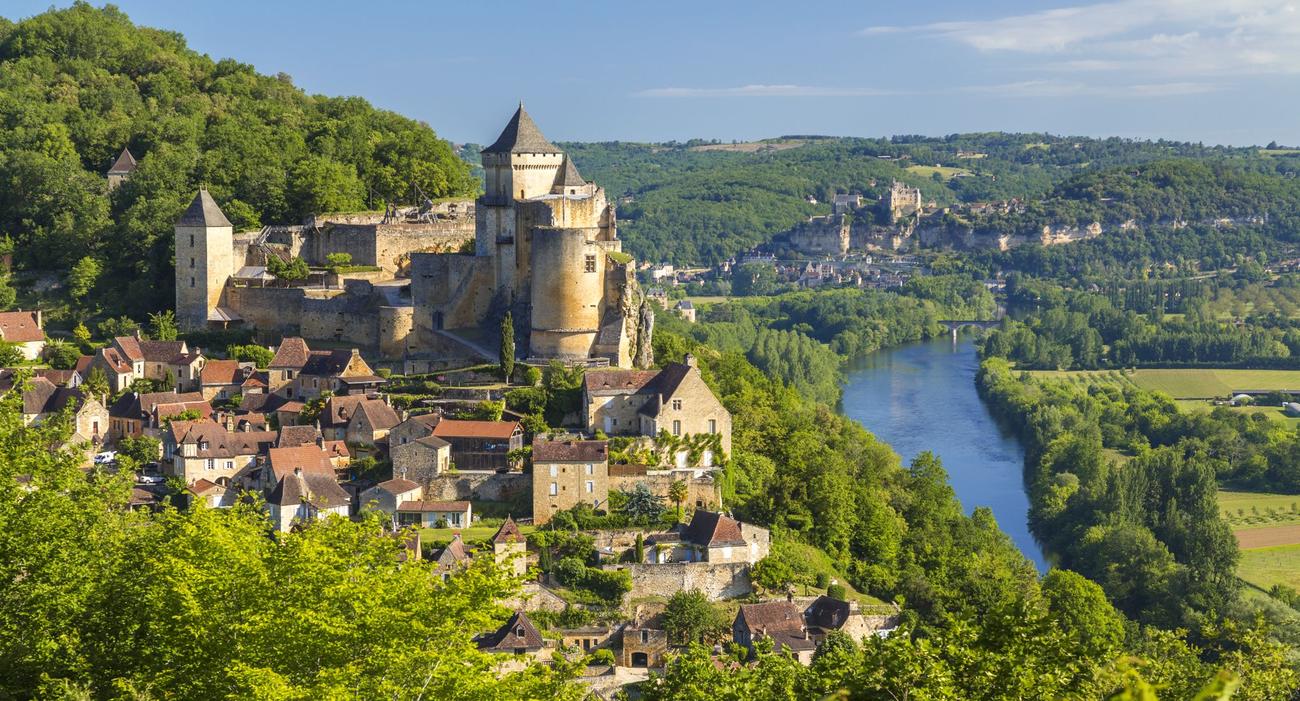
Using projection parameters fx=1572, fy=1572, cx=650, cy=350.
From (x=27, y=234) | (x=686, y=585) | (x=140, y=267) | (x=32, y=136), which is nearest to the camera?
(x=686, y=585)

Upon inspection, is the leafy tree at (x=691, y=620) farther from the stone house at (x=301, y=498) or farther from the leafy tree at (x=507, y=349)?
the leafy tree at (x=507, y=349)

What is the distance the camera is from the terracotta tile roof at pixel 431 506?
1282 inches

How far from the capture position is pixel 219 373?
38.7 metres

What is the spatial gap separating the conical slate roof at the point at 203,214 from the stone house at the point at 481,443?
11751 mm

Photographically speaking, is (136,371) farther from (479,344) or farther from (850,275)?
(850,275)

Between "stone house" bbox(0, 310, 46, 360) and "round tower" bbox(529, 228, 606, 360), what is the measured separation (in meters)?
13.9

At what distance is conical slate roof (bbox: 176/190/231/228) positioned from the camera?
42.2 metres

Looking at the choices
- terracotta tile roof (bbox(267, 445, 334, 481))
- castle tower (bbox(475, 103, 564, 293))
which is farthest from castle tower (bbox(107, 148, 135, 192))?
terracotta tile roof (bbox(267, 445, 334, 481))

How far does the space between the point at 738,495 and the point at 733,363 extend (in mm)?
10115

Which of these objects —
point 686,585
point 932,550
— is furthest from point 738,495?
point 932,550

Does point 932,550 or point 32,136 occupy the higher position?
point 32,136

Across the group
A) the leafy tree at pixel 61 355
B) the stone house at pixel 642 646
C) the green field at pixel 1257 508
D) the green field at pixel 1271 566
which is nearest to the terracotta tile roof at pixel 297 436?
the leafy tree at pixel 61 355

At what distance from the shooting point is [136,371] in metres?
39.2

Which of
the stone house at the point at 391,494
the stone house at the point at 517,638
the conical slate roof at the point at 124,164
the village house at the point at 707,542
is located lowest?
the stone house at the point at 517,638
